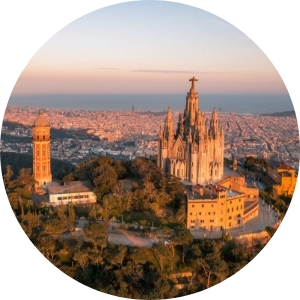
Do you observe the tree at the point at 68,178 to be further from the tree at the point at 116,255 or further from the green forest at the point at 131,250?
the tree at the point at 116,255

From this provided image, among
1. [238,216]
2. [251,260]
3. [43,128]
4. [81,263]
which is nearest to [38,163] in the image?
[43,128]

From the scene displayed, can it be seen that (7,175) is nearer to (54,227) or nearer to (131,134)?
(54,227)

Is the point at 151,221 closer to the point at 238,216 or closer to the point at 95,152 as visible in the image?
the point at 238,216

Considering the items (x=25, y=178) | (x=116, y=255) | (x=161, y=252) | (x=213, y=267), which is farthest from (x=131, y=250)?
(x=25, y=178)

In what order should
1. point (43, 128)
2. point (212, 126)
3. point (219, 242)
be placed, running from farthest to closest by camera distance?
1. point (212, 126)
2. point (43, 128)
3. point (219, 242)

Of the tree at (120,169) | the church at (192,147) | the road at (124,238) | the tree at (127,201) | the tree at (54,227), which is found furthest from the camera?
the tree at (120,169)

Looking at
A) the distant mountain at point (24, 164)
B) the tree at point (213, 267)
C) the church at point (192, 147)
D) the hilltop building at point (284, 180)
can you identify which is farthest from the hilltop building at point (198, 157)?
the distant mountain at point (24, 164)
